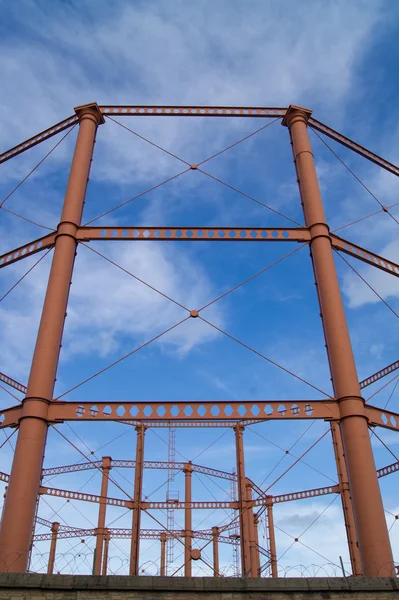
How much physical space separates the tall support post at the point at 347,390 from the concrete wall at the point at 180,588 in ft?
7.67

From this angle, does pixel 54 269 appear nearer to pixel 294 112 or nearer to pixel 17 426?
pixel 17 426

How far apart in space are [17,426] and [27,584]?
4085 mm

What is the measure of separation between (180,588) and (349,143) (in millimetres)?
11746

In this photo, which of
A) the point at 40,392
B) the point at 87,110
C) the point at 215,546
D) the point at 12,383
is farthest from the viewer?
the point at 215,546

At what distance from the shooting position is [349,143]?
14406 mm

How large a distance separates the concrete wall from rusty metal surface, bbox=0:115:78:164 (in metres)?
11.0

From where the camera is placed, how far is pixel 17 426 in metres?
9.88

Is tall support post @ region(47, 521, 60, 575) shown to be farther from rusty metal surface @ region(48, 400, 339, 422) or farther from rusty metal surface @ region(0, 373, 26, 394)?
rusty metal surface @ region(48, 400, 339, 422)

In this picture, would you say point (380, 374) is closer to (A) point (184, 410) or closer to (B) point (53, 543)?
(A) point (184, 410)

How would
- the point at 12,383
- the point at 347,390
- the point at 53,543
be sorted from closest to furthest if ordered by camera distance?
1. the point at 347,390
2. the point at 12,383
3. the point at 53,543

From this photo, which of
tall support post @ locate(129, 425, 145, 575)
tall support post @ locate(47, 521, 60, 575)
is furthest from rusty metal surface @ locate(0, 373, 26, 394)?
tall support post @ locate(47, 521, 60, 575)

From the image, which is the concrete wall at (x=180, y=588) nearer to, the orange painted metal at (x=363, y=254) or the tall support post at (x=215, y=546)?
the orange painted metal at (x=363, y=254)

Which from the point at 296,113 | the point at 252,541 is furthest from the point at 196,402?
the point at 252,541

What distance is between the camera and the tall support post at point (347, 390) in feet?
28.6
